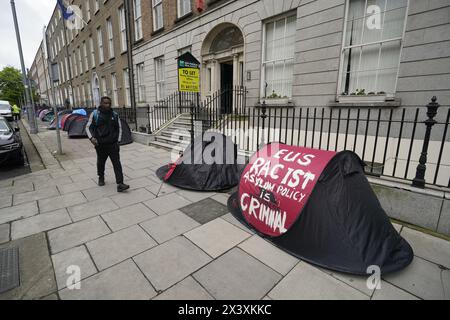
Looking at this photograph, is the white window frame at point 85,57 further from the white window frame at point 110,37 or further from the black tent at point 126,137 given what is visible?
the black tent at point 126,137

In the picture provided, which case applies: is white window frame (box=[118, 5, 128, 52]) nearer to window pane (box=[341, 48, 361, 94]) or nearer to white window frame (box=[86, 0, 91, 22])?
white window frame (box=[86, 0, 91, 22])

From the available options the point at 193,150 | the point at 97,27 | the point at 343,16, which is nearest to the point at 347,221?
the point at 193,150

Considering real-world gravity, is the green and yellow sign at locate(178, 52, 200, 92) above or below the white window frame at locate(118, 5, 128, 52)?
below

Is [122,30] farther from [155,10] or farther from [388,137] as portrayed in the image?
[388,137]

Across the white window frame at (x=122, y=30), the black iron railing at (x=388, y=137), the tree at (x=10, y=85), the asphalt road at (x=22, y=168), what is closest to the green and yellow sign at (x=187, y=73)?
the black iron railing at (x=388, y=137)

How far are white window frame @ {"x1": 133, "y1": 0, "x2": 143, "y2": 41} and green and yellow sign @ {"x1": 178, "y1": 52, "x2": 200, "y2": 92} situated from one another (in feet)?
27.9

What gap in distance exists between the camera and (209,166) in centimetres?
450

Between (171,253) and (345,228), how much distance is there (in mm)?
1887

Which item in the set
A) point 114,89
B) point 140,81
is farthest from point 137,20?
point 114,89

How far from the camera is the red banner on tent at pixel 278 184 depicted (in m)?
2.46

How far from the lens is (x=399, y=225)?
3.17m

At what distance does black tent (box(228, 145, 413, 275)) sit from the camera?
2.20 metres

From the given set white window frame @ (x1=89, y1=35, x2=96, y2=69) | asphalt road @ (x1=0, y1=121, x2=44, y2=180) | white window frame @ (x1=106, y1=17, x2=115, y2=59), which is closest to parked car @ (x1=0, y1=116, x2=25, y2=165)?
asphalt road @ (x1=0, y1=121, x2=44, y2=180)
